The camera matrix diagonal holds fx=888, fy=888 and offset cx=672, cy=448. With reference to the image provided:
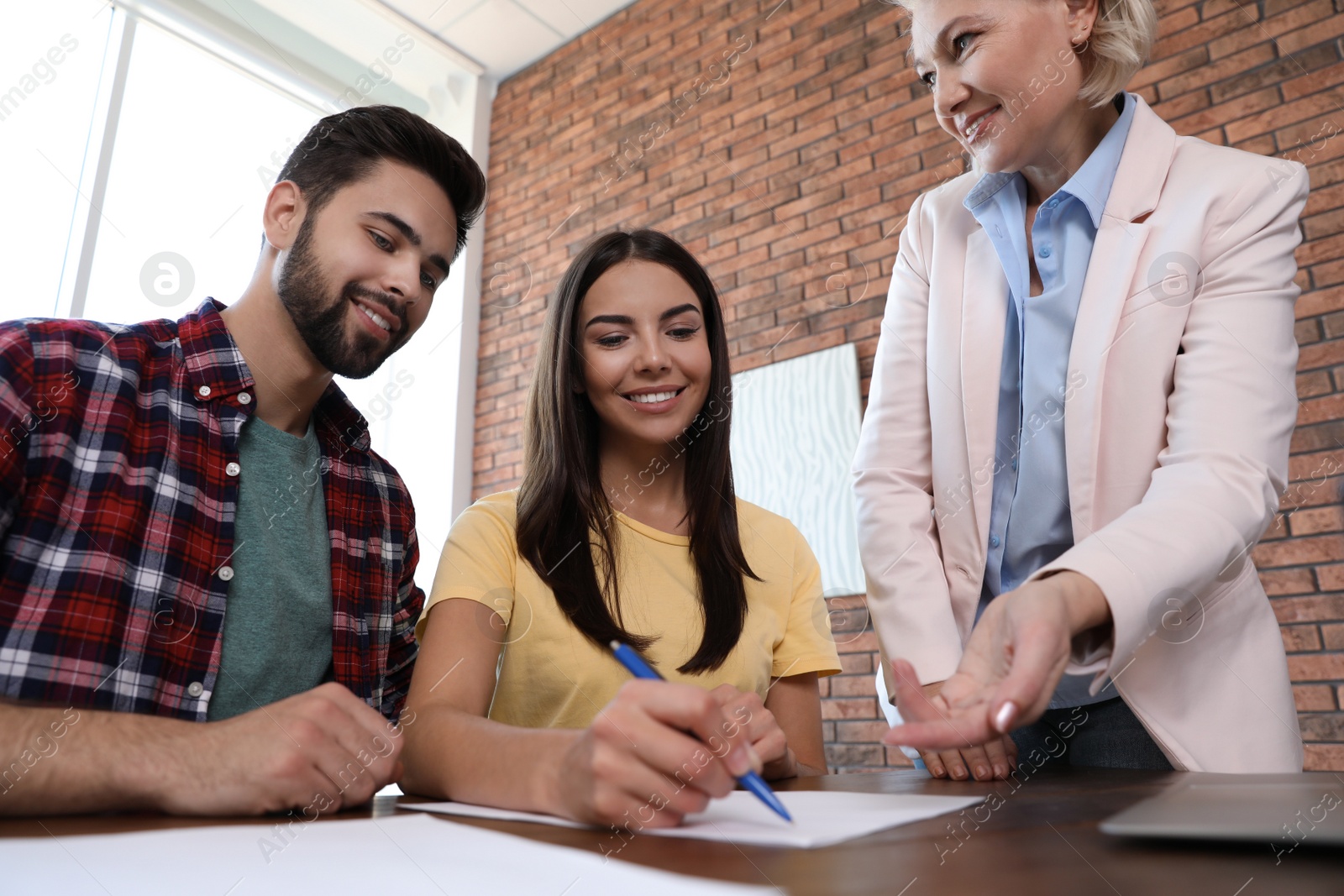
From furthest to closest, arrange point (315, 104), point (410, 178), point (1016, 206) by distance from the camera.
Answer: point (315, 104) < point (410, 178) < point (1016, 206)

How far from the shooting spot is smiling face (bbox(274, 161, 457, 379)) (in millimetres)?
1405

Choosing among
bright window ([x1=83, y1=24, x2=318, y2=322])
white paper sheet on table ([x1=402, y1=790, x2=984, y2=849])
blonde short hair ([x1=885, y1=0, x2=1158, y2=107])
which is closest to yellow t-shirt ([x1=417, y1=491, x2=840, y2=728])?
white paper sheet on table ([x1=402, y1=790, x2=984, y2=849])

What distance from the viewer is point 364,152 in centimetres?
150

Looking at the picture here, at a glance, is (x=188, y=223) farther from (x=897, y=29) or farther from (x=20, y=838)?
(x=20, y=838)

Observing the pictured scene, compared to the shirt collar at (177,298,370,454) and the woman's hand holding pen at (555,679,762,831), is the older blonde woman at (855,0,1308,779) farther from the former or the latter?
the shirt collar at (177,298,370,454)

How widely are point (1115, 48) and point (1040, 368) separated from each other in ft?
1.46

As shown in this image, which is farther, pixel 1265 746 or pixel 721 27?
pixel 721 27

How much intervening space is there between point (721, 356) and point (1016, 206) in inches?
22.2

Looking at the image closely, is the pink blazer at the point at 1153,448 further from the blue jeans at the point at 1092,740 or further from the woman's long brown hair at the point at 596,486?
the woman's long brown hair at the point at 596,486

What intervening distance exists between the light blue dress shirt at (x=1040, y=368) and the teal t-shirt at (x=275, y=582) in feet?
3.03

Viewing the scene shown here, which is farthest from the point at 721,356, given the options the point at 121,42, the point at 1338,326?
the point at 121,42

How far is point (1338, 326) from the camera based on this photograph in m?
2.62

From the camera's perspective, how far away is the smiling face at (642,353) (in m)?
1.47

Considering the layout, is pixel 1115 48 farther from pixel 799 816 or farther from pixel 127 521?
pixel 127 521
